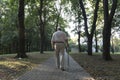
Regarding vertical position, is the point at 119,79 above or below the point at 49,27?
below

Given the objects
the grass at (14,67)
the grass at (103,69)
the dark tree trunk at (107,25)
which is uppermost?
the dark tree trunk at (107,25)

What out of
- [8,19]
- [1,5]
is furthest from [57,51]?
[1,5]

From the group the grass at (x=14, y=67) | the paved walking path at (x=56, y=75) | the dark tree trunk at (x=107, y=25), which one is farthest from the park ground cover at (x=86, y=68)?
the dark tree trunk at (x=107, y=25)

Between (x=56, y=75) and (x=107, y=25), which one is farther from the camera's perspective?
(x=107, y=25)

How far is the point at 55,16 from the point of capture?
4756cm

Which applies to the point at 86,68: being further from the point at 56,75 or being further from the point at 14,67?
the point at 14,67

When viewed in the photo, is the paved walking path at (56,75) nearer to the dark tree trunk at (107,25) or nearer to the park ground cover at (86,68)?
the park ground cover at (86,68)

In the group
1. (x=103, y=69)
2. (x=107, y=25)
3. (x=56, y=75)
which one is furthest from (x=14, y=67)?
(x=107, y=25)

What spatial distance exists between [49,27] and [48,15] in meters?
17.3

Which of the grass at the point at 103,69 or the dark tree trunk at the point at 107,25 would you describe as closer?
the grass at the point at 103,69

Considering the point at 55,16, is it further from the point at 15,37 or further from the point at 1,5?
the point at 1,5

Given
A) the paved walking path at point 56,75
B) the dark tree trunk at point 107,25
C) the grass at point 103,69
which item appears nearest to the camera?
the paved walking path at point 56,75

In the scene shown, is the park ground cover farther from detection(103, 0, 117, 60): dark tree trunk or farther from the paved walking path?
detection(103, 0, 117, 60): dark tree trunk

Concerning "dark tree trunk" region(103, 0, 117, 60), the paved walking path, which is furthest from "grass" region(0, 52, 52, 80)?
"dark tree trunk" region(103, 0, 117, 60)
